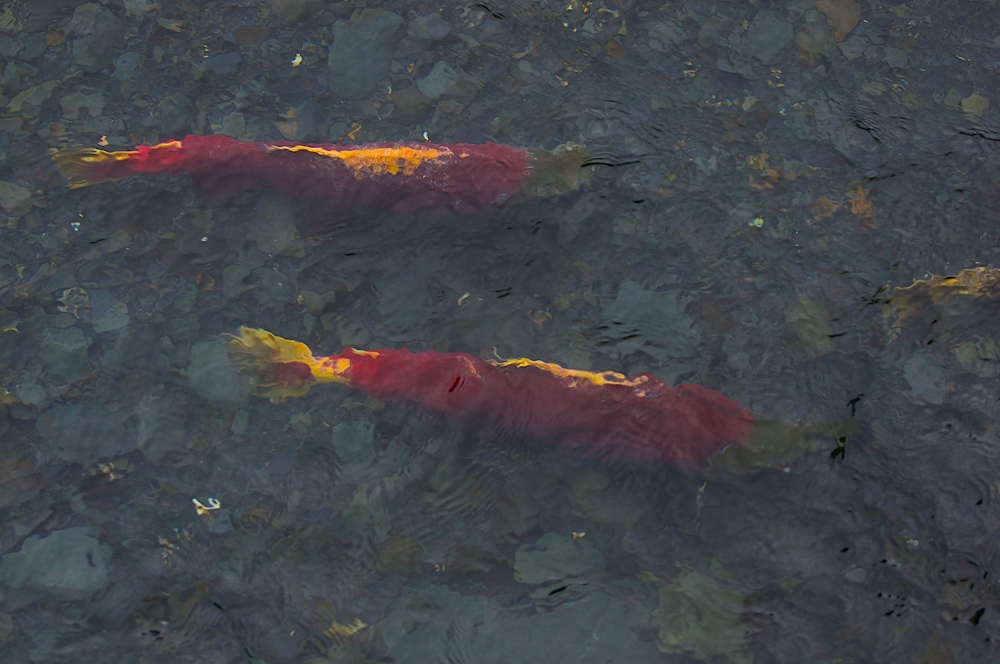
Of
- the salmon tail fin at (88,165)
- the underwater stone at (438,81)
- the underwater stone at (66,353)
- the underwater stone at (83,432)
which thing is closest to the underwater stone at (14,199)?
the salmon tail fin at (88,165)

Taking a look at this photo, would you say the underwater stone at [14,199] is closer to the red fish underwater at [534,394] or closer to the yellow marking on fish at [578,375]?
the red fish underwater at [534,394]

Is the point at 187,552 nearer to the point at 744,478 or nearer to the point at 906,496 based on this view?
the point at 744,478

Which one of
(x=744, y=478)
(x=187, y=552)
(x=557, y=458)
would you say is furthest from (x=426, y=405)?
(x=744, y=478)

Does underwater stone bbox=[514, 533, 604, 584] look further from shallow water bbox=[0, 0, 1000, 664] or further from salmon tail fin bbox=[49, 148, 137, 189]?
salmon tail fin bbox=[49, 148, 137, 189]

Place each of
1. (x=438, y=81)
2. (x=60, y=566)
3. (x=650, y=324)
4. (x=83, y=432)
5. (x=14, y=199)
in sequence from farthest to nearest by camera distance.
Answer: (x=438, y=81) → (x=14, y=199) → (x=650, y=324) → (x=83, y=432) → (x=60, y=566)

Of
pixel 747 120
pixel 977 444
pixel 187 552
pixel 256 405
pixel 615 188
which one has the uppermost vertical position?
pixel 747 120

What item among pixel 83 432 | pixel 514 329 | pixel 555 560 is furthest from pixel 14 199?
pixel 555 560

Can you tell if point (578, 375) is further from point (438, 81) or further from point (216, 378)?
point (438, 81)
